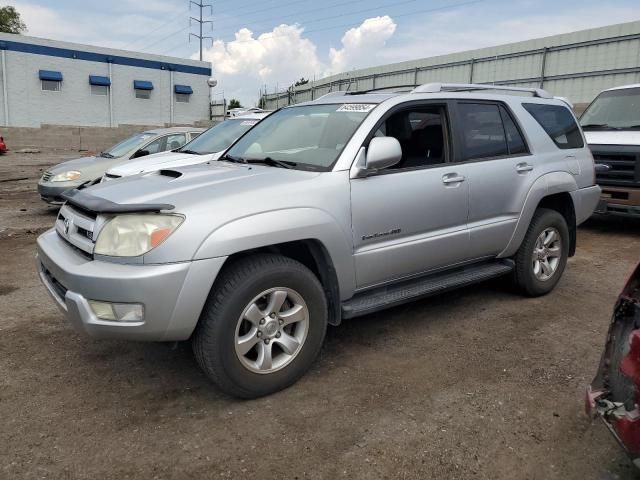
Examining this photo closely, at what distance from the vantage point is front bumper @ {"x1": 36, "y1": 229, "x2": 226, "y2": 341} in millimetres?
2707

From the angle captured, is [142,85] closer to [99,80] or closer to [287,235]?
[99,80]

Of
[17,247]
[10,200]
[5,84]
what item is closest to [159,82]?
[5,84]

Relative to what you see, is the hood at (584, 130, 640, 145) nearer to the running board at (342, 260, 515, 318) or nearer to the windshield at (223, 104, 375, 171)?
the running board at (342, 260, 515, 318)

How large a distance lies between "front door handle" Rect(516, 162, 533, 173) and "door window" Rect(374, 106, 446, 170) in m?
0.82

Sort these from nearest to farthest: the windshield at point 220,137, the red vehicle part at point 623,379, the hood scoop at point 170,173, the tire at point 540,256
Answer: the red vehicle part at point 623,379, the hood scoop at point 170,173, the tire at point 540,256, the windshield at point 220,137

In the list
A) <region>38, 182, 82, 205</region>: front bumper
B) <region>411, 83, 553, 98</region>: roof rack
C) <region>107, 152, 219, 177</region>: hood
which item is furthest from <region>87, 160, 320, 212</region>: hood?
<region>38, 182, 82, 205</region>: front bumper

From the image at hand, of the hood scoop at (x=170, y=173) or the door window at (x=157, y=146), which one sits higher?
the door window at (x=157, y=146)

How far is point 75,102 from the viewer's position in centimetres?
3155

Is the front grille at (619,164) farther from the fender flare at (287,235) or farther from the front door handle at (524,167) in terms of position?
the fender flare at (287,235)

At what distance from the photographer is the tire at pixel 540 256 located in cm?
473

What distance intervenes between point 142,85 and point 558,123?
32.8m

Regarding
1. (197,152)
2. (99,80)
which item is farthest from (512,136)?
(99,80)

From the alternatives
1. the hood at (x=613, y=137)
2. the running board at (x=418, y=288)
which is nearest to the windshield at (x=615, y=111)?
the hood at (x=613, y=137)

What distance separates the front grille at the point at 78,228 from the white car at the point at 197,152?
13.5ft
